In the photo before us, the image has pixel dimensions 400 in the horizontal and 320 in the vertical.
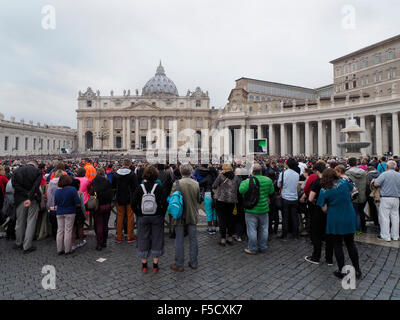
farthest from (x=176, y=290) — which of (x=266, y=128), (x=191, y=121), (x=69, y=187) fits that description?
(x=191, y=121)

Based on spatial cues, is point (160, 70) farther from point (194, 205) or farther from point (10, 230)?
point (194, 205)

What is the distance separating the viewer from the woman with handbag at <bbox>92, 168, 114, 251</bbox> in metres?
5.39

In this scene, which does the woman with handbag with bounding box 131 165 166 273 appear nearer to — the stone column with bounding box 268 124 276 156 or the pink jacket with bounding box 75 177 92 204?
the pink jacket with bounding box 75 177 92 204

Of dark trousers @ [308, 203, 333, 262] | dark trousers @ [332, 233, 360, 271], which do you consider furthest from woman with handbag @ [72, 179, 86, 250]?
dark trousers @ [332, 233, 360, 271]

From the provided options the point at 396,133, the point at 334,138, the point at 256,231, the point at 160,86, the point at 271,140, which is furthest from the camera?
the point at 160,86

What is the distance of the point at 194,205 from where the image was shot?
175 inches

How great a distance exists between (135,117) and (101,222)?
74019 millimetres

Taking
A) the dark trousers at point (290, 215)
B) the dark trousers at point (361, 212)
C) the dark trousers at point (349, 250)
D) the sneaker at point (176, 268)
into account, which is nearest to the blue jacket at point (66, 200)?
the sneaker at point (176, 268)

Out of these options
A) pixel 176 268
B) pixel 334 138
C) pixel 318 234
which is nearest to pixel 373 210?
pixel 318 234

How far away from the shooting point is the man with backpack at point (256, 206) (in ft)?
16.5

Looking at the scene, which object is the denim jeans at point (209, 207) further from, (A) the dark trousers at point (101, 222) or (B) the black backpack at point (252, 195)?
(A) the dark trousers at point (101, 222)

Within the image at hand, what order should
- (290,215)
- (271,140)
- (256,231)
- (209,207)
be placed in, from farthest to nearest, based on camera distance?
1. (271,140)
2. (209,207)
3. (290,215)
4. (256,231)
